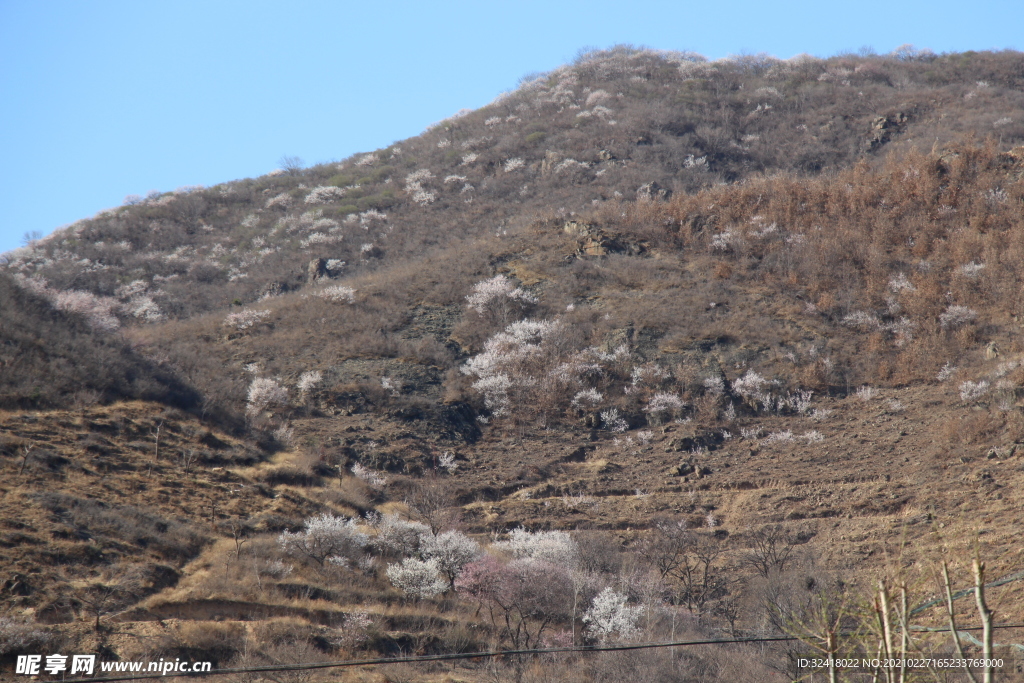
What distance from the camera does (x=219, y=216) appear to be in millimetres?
49531

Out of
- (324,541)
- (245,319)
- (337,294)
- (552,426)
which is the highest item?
(337,294)

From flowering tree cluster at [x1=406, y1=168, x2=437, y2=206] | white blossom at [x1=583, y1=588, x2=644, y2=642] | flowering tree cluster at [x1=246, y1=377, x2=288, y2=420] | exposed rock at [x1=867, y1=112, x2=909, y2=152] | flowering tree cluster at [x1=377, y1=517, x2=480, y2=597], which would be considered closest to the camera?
white blossom at [x1=583, y1=588, x2=644, y2=642]

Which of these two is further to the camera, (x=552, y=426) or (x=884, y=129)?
(x=884, y=129)

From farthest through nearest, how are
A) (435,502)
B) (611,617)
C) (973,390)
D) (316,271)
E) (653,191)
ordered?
(653,191) → (316,271) → (973,390) → (435,502) → (611,617)

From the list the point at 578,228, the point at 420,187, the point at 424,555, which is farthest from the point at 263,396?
the point at 420,187

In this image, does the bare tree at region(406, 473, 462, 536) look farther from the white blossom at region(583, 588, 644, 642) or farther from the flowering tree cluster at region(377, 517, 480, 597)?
the white blossom at region(583, 588, 644, 642)

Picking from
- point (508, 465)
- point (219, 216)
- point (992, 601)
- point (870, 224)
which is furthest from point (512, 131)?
point (992, 601)

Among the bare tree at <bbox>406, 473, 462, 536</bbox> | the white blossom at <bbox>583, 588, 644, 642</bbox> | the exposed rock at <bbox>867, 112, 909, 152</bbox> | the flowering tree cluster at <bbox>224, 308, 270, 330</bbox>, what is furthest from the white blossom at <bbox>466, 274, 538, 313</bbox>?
the exposed rock at <bbox>867, 112, 909, 152</bbox>

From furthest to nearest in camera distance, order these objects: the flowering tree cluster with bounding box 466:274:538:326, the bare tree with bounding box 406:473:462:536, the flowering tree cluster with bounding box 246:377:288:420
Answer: the flowering tree cluster with bounding box 466:274:538:326, the flowering tree cluster with bounding box 246:377:288:420, the bare tree with bounding box 406:473:462:536

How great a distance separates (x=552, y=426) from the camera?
22.8 metres

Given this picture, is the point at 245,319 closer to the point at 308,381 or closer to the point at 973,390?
the point at 308,381

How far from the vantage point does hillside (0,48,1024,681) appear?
13070mm

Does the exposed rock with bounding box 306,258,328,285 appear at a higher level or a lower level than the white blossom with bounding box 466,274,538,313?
higher

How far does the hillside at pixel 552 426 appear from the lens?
42.9ft
